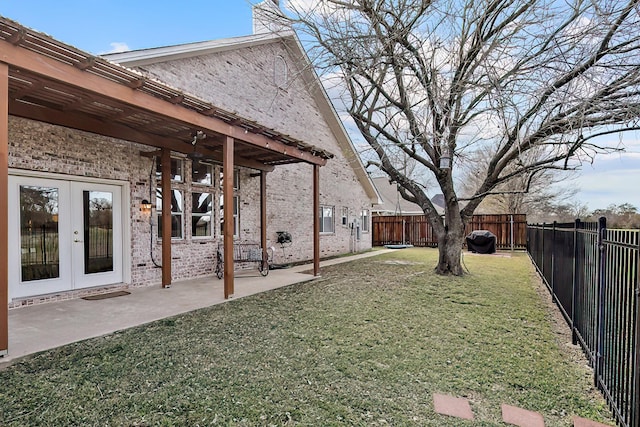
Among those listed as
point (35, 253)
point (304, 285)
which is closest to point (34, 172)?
point (35, 253)

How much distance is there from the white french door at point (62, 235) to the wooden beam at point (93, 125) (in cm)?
110

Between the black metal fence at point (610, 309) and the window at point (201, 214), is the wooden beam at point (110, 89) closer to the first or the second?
the window at point (201, 214)

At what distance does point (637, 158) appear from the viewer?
5598 millimetres

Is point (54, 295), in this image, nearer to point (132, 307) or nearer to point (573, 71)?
point (132, 307)

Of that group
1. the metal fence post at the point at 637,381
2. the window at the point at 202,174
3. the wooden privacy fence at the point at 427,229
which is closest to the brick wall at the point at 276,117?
the window at the point at 202,174

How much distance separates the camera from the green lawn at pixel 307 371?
2.72 m

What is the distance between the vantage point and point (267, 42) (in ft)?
36.7

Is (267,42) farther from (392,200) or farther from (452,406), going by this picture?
(392,200)

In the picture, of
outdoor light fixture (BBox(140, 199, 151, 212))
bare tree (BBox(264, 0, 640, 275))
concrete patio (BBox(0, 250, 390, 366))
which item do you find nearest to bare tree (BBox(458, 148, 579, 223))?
bare tree (BBox(264, 0, 640, 275))

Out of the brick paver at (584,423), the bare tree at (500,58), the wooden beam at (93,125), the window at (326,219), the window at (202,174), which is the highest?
the bare tree at (500,58)

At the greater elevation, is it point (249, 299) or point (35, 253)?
point (35, 253)

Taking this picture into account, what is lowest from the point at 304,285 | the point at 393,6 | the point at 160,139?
the point at 304,285

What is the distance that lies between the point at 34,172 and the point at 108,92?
2.79 m

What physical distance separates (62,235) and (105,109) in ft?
8.32
